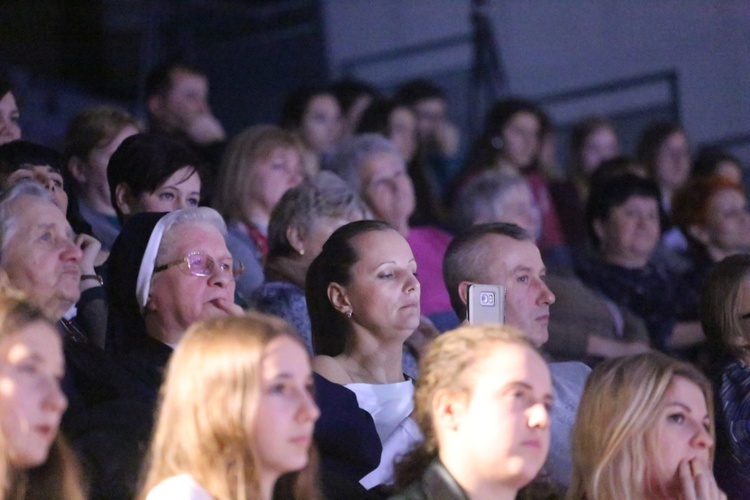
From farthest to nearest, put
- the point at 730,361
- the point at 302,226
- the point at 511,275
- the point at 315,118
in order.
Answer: the point at 315,118, the point at 302,226, the point at 511,275, the point at 730,361

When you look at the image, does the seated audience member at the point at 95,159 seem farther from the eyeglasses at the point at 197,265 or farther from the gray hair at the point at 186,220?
the eyeglasses at the point at 197,265

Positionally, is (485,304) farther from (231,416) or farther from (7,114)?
(7,114)

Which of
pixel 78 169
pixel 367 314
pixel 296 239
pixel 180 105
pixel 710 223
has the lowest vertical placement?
pixel 710 223

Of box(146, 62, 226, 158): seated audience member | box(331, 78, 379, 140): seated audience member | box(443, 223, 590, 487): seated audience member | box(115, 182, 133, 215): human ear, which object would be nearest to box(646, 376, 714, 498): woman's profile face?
box(443, 223, 590, 487): seated audience member

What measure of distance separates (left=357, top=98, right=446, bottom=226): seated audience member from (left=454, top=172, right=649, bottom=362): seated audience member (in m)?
0.48

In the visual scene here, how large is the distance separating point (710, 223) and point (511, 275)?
2045 mm

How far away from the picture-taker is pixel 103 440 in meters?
2.90

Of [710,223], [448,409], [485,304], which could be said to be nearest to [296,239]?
[485,304]

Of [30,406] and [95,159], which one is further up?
[95,159]

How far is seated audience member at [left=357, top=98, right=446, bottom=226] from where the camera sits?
6.11 meters

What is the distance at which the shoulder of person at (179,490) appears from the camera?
2457 mm

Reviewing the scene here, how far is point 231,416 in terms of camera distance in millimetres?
2475

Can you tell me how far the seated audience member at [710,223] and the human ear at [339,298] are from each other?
231 centimetres

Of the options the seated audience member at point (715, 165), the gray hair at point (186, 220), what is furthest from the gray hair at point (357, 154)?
the seated audience member at point (715, 165)
